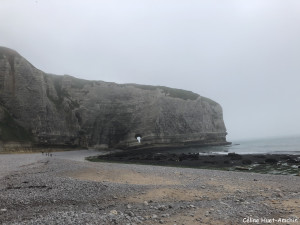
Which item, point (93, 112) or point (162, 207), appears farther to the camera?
point (93, 112)

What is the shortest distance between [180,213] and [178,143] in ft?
233

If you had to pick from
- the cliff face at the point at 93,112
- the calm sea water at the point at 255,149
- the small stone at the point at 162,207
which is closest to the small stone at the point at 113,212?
the small stone at the point at 162,207

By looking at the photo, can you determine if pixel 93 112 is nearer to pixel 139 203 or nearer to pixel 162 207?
pixel 139 203

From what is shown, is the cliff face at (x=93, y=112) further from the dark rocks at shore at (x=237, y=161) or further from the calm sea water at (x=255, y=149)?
the dark rocks at shore at (x=237, y=161)

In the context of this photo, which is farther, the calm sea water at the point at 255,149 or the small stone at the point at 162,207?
the calm sea water at the point at 255,149

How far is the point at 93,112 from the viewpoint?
7419 centimetres

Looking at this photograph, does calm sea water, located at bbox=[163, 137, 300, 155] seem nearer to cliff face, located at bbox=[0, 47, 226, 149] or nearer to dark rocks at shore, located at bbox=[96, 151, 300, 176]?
dark rocks at shore, located at bbox=[96, 151, 300, 176]

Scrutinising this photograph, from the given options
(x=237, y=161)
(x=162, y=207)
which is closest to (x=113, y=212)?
(x=162, y=207)

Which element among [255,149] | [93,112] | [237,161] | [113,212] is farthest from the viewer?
[93,112]

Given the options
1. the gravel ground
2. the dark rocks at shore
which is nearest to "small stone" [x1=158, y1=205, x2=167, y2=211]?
the gravel ground

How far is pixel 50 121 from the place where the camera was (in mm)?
62688

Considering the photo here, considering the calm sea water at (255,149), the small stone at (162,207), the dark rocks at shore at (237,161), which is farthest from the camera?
the calm sea water at (255,149)

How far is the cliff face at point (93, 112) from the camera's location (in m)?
59.1

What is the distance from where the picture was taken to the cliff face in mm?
59125
